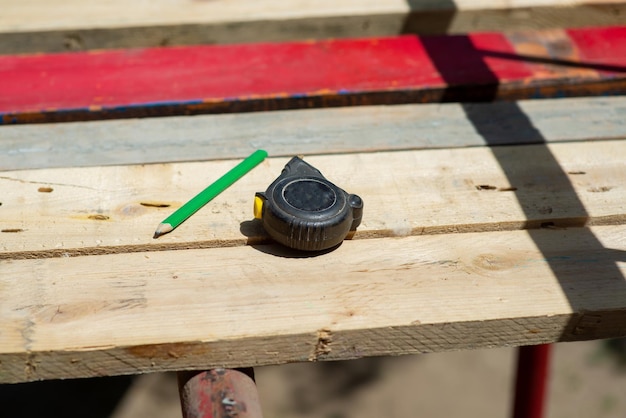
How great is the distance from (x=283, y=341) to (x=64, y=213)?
45 cm

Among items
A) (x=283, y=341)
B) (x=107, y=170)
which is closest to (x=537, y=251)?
(x=283, y=341)

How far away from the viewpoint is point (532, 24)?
2.03 meters

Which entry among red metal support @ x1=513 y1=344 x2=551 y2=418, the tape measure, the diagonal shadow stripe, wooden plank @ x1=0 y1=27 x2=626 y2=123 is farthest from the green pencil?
red metal support @ x1=513 y1=344 x2=551 y2=418

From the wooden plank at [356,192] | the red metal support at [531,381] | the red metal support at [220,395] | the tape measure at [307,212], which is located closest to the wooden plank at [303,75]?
the wooden plank at [356,192]

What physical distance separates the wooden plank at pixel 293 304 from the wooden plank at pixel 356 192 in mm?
38

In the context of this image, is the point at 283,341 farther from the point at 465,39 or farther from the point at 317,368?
the point at 317,368

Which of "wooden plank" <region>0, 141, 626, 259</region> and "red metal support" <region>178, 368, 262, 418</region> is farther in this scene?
"wooden plank" <region>0, 141, 626, 259</region>

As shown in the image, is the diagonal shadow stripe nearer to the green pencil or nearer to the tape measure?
the tape measure

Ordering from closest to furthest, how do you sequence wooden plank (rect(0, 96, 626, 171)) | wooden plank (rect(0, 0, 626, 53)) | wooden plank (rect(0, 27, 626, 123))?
wooden plank (rect(0, 96, 626, 171))
wooden plank (rect(0, 27, 626, 123))
wooden plank (rect(0, 0, 626, 53))

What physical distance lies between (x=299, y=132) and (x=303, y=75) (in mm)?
217

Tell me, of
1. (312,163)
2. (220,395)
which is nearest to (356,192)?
(312,163)

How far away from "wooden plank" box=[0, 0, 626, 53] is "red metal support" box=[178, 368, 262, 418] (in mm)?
968

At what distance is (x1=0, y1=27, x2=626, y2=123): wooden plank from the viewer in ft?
5.49

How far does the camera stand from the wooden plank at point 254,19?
1.89m
